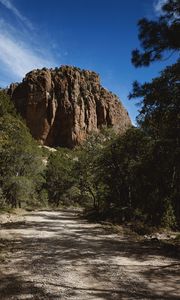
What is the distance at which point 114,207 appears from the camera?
26922mm

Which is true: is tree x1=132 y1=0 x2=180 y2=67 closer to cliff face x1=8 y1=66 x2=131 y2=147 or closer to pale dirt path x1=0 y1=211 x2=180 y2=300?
pale dirt path x1=0 y1=211 x2=180 y2=300

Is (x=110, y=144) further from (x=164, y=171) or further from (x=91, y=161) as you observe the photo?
(x=164, y=171)

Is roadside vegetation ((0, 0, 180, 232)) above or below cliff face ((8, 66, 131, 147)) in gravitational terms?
below

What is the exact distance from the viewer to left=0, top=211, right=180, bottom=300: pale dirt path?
21.0ft

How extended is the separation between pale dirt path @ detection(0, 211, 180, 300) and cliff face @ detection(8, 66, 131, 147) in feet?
375

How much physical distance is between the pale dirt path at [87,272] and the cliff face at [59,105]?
114m

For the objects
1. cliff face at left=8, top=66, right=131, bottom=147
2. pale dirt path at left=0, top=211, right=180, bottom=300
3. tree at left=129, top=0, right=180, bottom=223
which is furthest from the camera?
cliff face at left=8, top=66, right=131, bottom=147

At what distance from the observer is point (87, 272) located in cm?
815

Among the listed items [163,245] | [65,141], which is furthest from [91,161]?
[65,141]

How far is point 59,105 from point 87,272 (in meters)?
128

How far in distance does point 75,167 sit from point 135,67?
88.7 feet

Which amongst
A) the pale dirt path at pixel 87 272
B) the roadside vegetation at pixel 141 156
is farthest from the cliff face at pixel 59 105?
the pale dirt path at pixel 87 272

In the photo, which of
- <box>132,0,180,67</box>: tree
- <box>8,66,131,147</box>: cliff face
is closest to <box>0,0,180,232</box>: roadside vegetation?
<box>132,0,180,67</box>: tree

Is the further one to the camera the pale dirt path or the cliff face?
the cliff face
